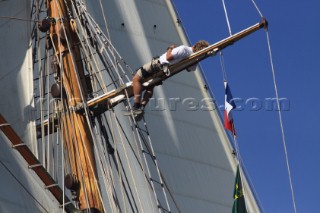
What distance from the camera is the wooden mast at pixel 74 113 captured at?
15.0 metres

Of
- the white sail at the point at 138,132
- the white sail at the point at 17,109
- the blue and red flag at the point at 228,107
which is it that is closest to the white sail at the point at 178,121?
the white sail at the point at 138,132

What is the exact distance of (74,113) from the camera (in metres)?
15.7

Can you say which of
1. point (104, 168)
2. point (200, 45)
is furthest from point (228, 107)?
point (104, 168)

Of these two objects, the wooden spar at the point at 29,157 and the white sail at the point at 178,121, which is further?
the white sail at the point at 178,121

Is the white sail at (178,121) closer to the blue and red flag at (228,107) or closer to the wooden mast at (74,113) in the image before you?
the blue and red flag at (228,107)

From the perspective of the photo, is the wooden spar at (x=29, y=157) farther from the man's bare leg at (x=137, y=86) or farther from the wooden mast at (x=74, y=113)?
the man's bare leg at (x=137, y=86)

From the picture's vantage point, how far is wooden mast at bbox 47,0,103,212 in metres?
15.0

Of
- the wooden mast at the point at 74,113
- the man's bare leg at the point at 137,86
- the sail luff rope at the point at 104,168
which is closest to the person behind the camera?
the wooden mast at the point at 74,113

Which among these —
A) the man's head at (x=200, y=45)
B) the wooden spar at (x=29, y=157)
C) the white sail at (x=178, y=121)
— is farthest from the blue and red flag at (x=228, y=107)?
the wooden spar at (x=29, y=157)

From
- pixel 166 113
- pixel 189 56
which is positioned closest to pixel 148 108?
pixel 166 113

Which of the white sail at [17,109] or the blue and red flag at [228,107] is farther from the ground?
the white sail at [17,109]

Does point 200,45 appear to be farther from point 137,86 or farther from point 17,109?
point 17,109

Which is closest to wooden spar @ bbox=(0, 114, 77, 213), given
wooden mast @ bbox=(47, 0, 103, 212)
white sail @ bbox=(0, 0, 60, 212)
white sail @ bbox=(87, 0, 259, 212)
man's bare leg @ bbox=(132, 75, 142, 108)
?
white sail @ bbox=(0, 0, 60, 212)

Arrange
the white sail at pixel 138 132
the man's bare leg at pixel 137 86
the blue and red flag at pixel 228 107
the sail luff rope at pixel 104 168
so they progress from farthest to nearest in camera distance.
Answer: the blue and red flag at pixel 228 107, the man's bare leg at pixel 137 86, the sail luff rope at pixel 104 168, the white sail at pixel 138 132
